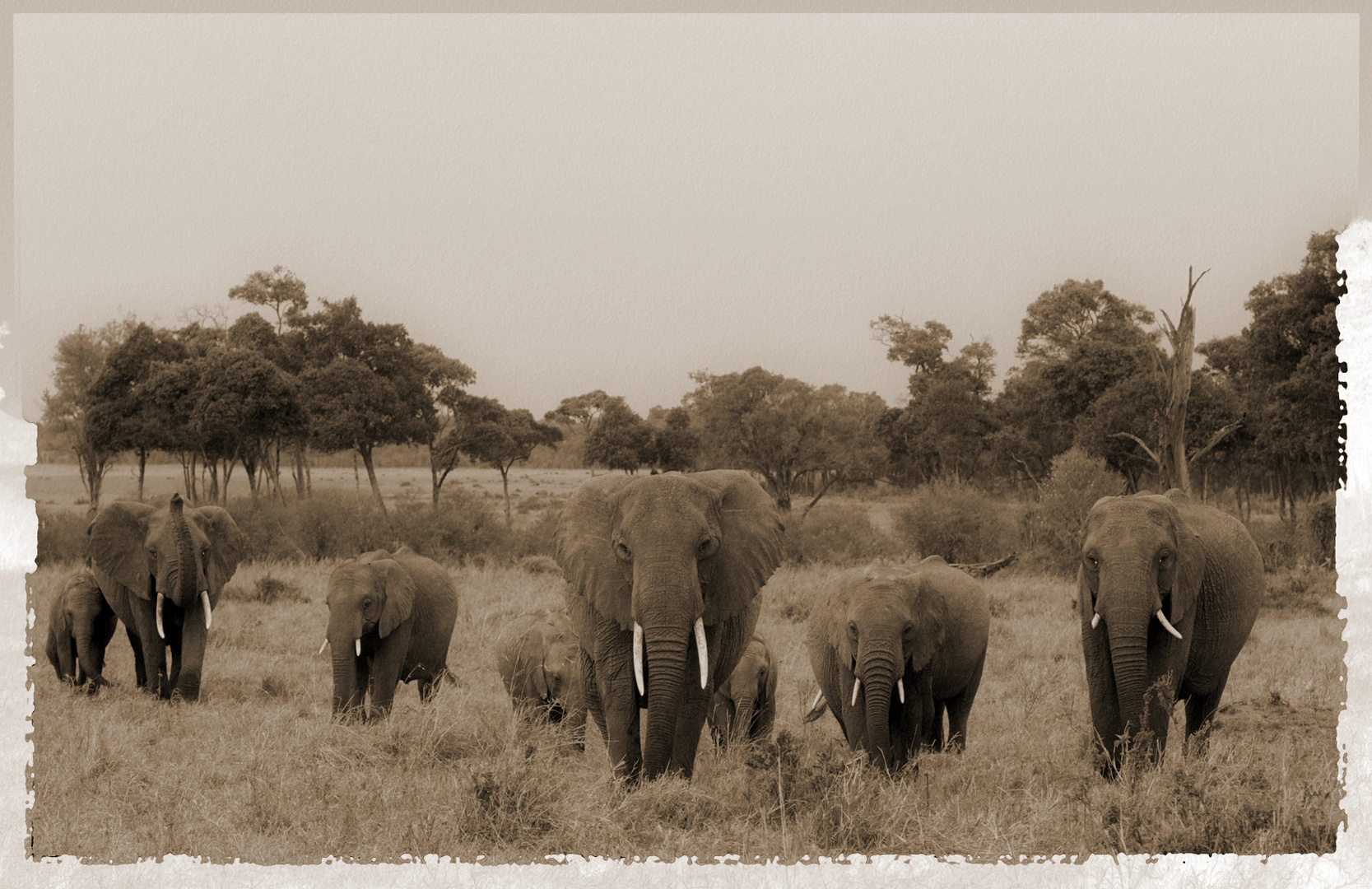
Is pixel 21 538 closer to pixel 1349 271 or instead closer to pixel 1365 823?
pixel 1365 823

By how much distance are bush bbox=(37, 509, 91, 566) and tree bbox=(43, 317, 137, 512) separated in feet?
1.98

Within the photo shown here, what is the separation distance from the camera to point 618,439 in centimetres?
2120

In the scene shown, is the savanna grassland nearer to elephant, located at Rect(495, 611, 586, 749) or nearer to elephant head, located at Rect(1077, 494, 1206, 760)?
elephant, located at Rect(495, 611, 586, 749)

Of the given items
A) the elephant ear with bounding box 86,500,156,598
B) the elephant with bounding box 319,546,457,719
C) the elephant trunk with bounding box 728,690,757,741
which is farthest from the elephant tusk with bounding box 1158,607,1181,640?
the elephant ear with bounding box 86,500,156,598

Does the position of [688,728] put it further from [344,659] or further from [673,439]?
[673,439]

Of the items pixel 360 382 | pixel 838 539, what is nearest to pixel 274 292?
pixel 360 382

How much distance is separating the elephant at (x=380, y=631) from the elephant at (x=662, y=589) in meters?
3.67

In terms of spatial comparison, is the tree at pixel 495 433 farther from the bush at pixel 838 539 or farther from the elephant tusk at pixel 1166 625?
the elephant tusk at pixel 1166 625

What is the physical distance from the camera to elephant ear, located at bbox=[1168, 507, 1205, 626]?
26.7 ft

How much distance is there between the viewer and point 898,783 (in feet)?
25.7

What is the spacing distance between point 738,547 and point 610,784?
5.49 feet

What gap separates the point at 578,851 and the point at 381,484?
26.2 m

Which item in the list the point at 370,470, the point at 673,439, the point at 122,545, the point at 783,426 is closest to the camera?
the point at 122,545

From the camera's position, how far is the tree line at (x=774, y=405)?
2331 cm
